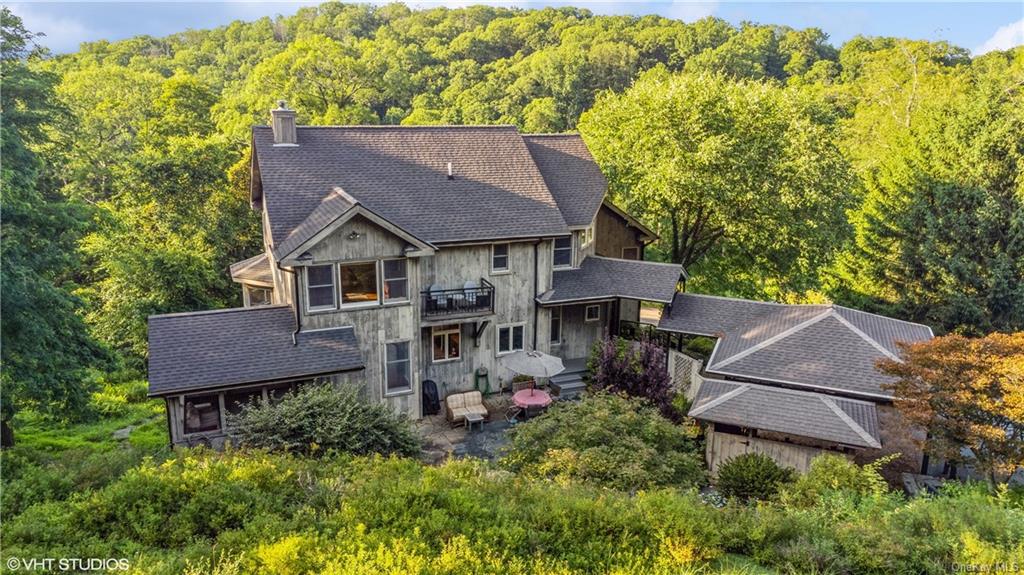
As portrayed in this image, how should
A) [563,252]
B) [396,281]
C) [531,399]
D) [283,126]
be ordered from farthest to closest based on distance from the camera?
1. [563,252]
2. [283,126]
3. [531,399]
4. [396,281]

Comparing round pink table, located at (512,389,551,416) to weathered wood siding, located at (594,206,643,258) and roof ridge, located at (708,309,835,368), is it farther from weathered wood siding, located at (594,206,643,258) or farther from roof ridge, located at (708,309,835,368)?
weathered wood siding, located at (594,206,643,258)

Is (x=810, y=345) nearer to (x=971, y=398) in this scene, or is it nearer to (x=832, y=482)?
(x=971, y=398)

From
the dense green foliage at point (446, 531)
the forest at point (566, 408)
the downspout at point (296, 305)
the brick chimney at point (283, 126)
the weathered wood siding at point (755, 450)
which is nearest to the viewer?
the dense green foliage at point (446, 531)

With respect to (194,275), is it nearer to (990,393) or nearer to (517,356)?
(517,356)

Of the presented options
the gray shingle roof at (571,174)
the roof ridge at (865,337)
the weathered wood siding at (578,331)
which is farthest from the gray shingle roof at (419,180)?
the roof ridge at (865,337)

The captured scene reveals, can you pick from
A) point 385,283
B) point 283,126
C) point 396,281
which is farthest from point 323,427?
point 283,126

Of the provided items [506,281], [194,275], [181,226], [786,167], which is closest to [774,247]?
[786,167]

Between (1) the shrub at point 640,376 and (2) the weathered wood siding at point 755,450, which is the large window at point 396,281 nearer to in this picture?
(1) the shrub at point 640,376
